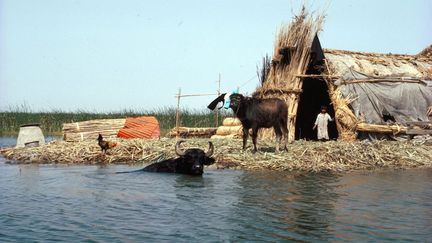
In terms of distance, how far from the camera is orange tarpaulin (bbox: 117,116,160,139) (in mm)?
17812

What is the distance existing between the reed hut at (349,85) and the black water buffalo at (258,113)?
318 cm

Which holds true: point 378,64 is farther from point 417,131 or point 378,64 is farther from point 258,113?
point 258,113

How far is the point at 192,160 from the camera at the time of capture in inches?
413

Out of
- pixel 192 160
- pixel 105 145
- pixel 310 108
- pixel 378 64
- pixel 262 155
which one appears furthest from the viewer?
pixel 310 108

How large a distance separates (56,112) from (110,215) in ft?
90.3

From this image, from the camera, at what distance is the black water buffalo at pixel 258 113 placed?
524 inches

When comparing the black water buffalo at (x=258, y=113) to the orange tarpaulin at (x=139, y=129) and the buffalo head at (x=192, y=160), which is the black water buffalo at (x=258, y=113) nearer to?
the buffalo head at (x=192, y=160)

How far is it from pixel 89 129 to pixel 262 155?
294 inches

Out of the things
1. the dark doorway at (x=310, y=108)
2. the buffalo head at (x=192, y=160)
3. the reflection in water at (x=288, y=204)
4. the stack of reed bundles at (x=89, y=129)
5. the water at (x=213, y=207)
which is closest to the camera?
the water at (x=213, y=207)

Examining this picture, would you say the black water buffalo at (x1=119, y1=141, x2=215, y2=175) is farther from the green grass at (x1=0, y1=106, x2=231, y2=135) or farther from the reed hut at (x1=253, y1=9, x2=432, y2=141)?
the green grass at (x1=0, y1=106, x2=231, y2=135)

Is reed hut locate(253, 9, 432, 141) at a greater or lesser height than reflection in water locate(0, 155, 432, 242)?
greater

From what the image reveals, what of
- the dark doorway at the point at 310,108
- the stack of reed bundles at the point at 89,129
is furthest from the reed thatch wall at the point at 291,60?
the stack of reed bundles at the point at 89,129

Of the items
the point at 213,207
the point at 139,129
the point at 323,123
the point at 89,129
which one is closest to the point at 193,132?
the point at 139,129

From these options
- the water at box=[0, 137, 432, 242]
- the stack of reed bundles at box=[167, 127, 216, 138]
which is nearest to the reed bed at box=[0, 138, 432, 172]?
the water at box=[0, 137, 432, 242]
